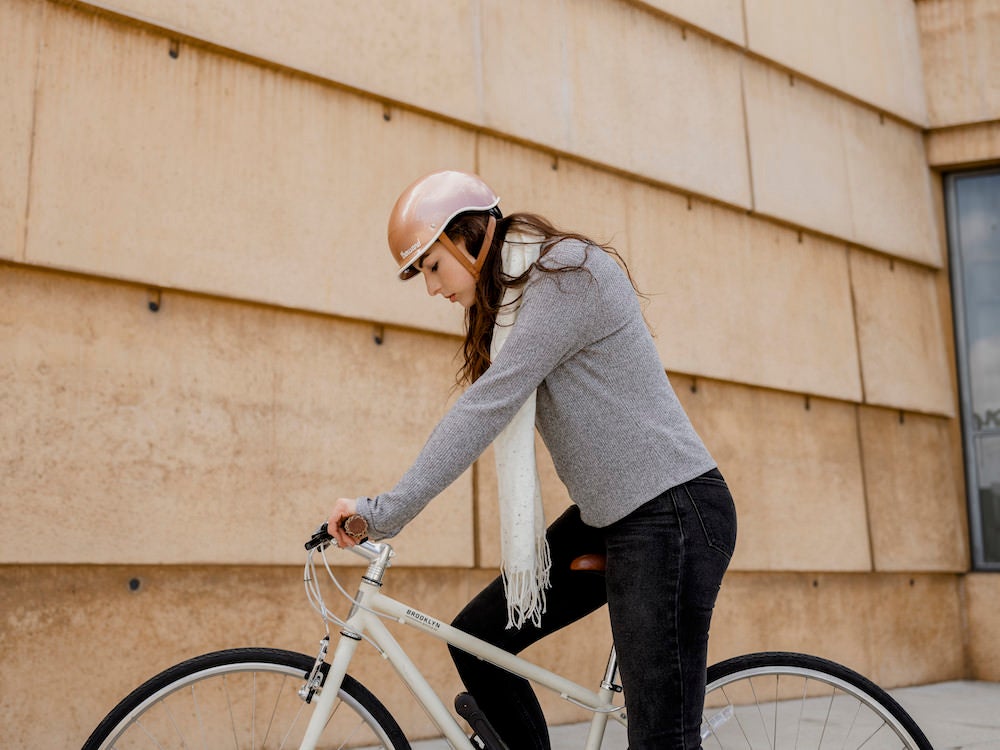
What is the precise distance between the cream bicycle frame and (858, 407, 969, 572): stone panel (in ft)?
14.2

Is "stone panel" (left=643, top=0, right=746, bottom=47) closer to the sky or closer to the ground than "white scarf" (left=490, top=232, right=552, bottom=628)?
closer to the sky

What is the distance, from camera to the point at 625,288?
2.31 meters

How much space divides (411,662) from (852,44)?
601cm

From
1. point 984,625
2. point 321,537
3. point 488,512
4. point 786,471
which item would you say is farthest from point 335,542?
point 984,625

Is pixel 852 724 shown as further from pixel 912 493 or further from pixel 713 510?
pixel 912 493

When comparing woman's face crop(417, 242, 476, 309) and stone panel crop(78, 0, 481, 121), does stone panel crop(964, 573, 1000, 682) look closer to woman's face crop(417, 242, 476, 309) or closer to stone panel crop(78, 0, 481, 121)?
stone panel crop(78, 0, 481, 121)

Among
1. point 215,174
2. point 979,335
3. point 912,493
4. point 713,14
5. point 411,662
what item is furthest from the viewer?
point 979,335

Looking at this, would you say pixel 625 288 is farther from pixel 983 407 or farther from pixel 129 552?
pixel 983 407

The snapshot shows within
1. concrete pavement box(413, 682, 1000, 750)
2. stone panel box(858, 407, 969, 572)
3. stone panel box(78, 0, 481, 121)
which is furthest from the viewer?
stone panel box(858, 407, 969, 572)

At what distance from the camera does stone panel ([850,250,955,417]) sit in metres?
6.54

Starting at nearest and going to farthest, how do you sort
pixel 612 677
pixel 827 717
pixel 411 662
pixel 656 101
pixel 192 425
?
pixel 411 662, pixel 612 677, pixel 827 717, pixel 192 425, pixel 656 101

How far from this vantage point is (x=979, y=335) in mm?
7055

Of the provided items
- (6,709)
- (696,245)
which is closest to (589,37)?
(696,245)

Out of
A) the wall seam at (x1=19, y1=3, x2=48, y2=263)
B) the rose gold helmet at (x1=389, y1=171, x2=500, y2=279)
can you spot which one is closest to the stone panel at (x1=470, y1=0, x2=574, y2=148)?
the wall seam at (x1=19, y1=3, x2=48, y2=263)
